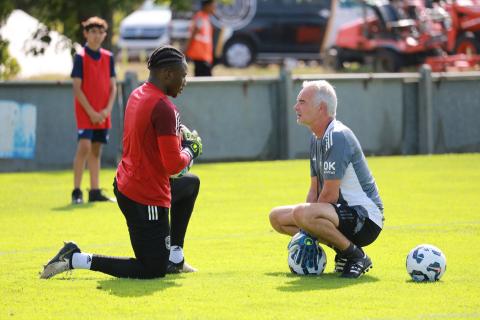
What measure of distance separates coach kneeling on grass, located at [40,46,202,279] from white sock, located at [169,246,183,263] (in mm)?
400

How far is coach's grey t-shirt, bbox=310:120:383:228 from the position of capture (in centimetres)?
930

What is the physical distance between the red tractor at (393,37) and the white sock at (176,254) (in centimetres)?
2513

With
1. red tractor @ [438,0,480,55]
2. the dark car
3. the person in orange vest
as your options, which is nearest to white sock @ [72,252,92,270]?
the person in orange vest

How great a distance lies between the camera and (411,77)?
22109 mm

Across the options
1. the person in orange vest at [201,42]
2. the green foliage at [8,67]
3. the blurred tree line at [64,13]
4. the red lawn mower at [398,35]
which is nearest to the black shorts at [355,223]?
the person in orange vest at [201,42]

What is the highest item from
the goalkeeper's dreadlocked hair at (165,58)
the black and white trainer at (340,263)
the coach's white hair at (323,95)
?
the goalkeeper's dreadlocked hair at (165,58)

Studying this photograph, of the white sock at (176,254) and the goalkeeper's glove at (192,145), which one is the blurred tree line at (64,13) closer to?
the white sock at (176,254)

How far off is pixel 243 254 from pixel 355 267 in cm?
184

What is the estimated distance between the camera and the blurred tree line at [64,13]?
79.2 feet

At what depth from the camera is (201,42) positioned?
912 inches

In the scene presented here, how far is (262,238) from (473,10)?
74.0ft

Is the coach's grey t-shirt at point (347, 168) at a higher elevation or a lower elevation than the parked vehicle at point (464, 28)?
higher

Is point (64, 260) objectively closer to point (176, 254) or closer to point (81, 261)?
point (81, 261)

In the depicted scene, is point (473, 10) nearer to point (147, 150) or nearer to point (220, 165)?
point (220, 165)
